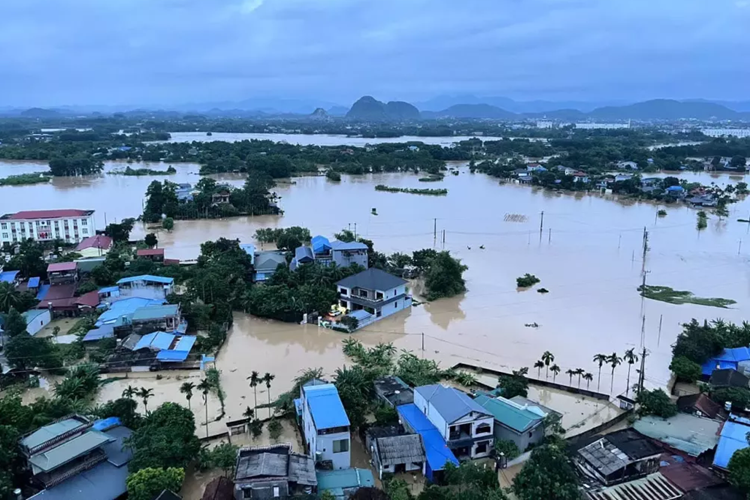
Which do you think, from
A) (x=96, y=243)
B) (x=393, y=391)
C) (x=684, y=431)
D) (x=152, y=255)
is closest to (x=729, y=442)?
(x=684, y=431)

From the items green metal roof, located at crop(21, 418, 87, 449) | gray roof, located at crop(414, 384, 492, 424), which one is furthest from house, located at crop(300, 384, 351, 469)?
green metal roof, located at crop(21, 418, 87, 449)

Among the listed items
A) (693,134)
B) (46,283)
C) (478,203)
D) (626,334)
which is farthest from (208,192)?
(693,134)

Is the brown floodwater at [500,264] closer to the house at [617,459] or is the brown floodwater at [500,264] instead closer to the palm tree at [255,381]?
the palm tree at [255,381]

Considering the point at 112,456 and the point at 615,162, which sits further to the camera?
the point at 615,162

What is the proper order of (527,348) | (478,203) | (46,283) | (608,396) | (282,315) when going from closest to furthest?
(608,396)
(527,348)
(282,315)
(46,283)
(478,203)

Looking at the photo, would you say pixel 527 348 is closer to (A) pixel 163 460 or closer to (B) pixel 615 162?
(A) pixel 163 460

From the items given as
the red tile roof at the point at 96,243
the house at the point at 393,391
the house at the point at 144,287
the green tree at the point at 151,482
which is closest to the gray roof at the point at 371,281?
the house at the point at 393,391

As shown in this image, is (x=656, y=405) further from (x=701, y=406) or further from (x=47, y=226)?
(x=47, y=226)
